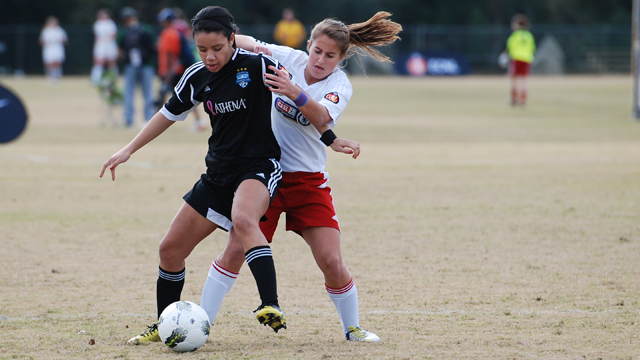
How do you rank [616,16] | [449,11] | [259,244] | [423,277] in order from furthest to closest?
[449,11] → [616,16] → [423,277] → [259,244]

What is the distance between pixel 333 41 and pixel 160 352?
1.74 metres

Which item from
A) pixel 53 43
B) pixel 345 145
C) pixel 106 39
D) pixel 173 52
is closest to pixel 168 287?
pixel 345 145

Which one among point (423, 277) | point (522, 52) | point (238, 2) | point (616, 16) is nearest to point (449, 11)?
point (616, 16)

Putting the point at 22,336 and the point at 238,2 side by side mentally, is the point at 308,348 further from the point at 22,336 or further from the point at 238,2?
the point at 238,2

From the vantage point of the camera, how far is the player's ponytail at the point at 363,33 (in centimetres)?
393

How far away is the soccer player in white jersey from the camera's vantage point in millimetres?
3854

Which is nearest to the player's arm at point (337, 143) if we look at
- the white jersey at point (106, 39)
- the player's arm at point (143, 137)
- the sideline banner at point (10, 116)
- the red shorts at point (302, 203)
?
the red shorts at point (302, 203)

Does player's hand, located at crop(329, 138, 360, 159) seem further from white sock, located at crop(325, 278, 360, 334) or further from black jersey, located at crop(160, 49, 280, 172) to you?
white sock, located at crop(325, 278, 360, 334)

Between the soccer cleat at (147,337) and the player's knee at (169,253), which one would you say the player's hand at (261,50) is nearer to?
the player's knee at (169,253)

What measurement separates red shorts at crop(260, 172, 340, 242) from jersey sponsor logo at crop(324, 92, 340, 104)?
40 cm

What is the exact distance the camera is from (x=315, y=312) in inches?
178

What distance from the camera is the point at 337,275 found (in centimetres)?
390

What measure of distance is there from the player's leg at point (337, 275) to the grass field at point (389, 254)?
106 millimetres

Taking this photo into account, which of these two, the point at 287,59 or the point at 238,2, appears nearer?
the point at 287,59
